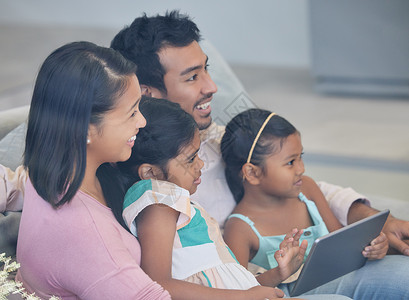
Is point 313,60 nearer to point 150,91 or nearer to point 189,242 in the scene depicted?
point 150,91

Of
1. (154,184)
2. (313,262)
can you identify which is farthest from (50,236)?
(313,262)

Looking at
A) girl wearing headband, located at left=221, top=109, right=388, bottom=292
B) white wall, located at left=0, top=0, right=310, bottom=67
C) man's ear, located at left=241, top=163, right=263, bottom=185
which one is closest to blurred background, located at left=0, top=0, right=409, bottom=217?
white wall, located at left=0, top=0, right=310, bottom=67

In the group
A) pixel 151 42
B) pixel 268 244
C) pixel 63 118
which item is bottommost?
pixel 268 244

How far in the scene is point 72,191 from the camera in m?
0.96

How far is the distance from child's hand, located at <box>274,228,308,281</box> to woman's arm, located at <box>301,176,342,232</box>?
31 cm

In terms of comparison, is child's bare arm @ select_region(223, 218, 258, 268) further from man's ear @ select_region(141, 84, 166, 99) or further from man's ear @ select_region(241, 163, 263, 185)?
man's ear @ select_region(141, 84, 166, 99)

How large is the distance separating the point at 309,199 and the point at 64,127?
2.78ft

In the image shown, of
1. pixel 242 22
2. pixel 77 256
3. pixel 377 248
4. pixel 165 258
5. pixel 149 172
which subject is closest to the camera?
pixel 77 256

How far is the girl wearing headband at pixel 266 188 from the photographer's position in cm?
143

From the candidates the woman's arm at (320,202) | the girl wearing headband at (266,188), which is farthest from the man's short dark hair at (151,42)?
the woman's arm at (320,202)

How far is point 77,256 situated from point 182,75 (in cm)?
69

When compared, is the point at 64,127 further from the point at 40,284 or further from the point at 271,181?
the point at 271,181

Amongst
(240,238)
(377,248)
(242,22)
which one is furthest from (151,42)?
(242,22)

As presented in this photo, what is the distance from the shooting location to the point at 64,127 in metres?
0.95
